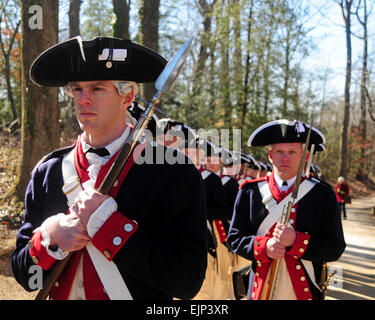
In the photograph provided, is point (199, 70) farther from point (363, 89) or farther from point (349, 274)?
point (349, 274)

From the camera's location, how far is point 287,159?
3385 mm

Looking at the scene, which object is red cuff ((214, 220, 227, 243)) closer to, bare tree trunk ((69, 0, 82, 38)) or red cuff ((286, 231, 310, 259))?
red cuff ((286, 231, 310, 259))

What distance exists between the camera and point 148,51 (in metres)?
2.10

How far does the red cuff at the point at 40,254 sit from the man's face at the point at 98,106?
580 millimetres

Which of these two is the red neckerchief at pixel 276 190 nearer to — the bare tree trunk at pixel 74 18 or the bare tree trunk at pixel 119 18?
the bare tree trunk at pixel 119 18

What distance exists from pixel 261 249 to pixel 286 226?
298mm

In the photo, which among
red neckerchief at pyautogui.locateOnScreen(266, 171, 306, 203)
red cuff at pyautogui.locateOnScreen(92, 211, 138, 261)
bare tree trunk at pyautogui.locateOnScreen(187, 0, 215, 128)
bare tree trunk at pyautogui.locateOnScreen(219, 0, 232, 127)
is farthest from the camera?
bare tree trunk at pyautogui.locateOnScreen(219, 0, 232, 127)

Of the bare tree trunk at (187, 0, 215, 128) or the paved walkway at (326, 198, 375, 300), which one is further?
the bare tree trunk at (187, 0, 215, 128)

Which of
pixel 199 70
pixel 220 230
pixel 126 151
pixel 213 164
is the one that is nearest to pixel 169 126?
pixel 213 164

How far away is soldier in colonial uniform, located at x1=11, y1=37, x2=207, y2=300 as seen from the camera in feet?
5.71

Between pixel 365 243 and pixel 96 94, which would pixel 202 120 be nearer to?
pixel 365 243

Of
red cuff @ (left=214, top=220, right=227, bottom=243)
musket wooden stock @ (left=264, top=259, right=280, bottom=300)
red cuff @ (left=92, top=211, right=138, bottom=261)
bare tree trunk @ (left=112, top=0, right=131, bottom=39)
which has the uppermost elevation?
bare tree trunk @ (left=112, top=0, right=131, bottom=39)

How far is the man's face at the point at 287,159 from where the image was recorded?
133 inches

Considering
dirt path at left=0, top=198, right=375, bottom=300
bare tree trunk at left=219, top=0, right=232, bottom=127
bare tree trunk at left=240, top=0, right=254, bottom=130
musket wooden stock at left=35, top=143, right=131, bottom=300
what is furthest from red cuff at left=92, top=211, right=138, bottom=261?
bare tree trunk at left=240, top=0, right=254, bottom=130
